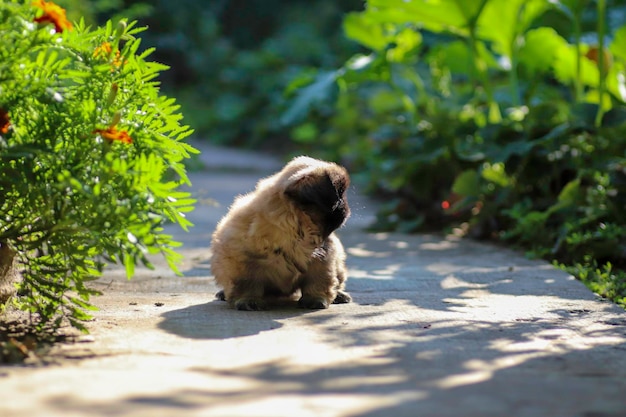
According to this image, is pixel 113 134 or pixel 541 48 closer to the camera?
pixel 113 134

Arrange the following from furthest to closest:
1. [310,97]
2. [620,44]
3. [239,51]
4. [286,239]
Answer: [239,51] < [310,97] < [620,44] < [286,239]

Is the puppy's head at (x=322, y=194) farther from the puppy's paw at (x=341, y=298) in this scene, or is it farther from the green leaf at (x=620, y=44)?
the green leaf at (x=620, y=44)

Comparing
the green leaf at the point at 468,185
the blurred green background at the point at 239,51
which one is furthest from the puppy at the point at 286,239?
the blurred green background at the point at 239,51

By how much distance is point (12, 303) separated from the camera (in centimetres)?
386

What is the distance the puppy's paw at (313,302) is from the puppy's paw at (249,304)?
204mm

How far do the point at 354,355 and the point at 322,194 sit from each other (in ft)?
3.06

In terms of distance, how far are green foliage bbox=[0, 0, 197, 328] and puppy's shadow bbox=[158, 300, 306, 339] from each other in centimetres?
37

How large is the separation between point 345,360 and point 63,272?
1.27m

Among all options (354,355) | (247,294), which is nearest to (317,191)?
(247,294)

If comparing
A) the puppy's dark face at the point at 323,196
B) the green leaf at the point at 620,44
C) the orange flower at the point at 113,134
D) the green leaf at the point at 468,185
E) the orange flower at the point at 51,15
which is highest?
the green leaf at the point at 620,44

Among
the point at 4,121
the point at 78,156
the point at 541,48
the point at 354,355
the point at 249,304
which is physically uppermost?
the point at 541,48

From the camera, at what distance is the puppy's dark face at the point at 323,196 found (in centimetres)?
386

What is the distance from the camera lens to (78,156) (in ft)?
11.0

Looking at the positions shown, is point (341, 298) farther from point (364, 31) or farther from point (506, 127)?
point (364, 31)
